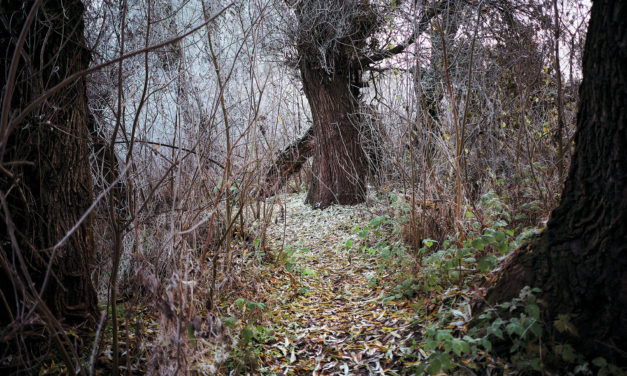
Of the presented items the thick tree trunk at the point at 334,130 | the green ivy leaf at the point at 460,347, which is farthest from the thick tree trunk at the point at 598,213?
the thick tree trunk at the point at 334,130

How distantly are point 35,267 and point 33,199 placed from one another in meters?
0.33

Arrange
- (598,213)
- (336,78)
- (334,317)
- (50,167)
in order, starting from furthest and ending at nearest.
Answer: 1. (336,78)
2. (334,317)
3. (50,167)
4. (598,213)

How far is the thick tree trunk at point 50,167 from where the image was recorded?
1747 mm

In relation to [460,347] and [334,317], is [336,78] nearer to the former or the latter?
[334,317]

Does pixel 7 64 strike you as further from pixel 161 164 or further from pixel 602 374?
pixel 602 374

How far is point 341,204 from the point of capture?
251 inches

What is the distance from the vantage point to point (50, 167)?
1.92 meters

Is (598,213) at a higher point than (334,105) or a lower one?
lower

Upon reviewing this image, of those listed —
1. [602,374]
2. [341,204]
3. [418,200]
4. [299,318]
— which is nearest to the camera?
[602,374]

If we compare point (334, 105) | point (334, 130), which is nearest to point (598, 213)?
point (334, 130)

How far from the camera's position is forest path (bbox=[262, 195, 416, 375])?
2.31m

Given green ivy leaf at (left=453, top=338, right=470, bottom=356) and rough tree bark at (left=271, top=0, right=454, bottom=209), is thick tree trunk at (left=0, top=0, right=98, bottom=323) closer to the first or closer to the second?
green ivy leaf at (left=453, top=338, right=470, bottom=356)

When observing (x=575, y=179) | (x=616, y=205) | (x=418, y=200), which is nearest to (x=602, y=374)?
(x=616, y=205)

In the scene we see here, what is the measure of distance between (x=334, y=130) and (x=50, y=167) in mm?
4887
